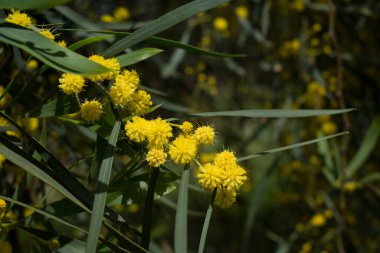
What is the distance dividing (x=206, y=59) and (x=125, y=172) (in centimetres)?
152

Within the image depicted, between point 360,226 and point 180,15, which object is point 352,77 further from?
point 180,15

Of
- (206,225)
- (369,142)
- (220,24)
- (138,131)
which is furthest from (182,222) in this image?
(220,24)

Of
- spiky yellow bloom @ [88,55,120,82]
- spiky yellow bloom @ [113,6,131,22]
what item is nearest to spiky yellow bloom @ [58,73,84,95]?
spiky yellow bloom @ [88,55,120,82]

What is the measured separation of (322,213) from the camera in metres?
2.08

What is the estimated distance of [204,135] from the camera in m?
0.85

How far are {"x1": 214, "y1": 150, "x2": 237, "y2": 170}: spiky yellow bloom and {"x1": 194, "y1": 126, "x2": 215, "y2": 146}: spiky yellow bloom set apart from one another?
0.12ft

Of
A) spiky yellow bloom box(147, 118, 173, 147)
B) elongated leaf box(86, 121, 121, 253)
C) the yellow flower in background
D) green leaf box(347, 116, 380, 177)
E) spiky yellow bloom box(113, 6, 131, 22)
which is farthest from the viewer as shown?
the yellow flower in background

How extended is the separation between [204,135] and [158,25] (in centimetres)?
19

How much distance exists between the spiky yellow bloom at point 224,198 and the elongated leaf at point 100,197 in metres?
0.18

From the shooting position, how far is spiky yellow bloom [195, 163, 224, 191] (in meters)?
0.80

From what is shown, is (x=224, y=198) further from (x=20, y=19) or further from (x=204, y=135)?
(x=20, y=19)

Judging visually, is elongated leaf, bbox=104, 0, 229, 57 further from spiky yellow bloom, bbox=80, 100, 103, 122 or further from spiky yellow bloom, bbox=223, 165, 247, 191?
spiky yellow bloom, bbox=223, 165, 247, 191

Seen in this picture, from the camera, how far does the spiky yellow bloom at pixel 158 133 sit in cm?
80

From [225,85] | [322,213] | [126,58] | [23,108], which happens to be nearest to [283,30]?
[225,85]
